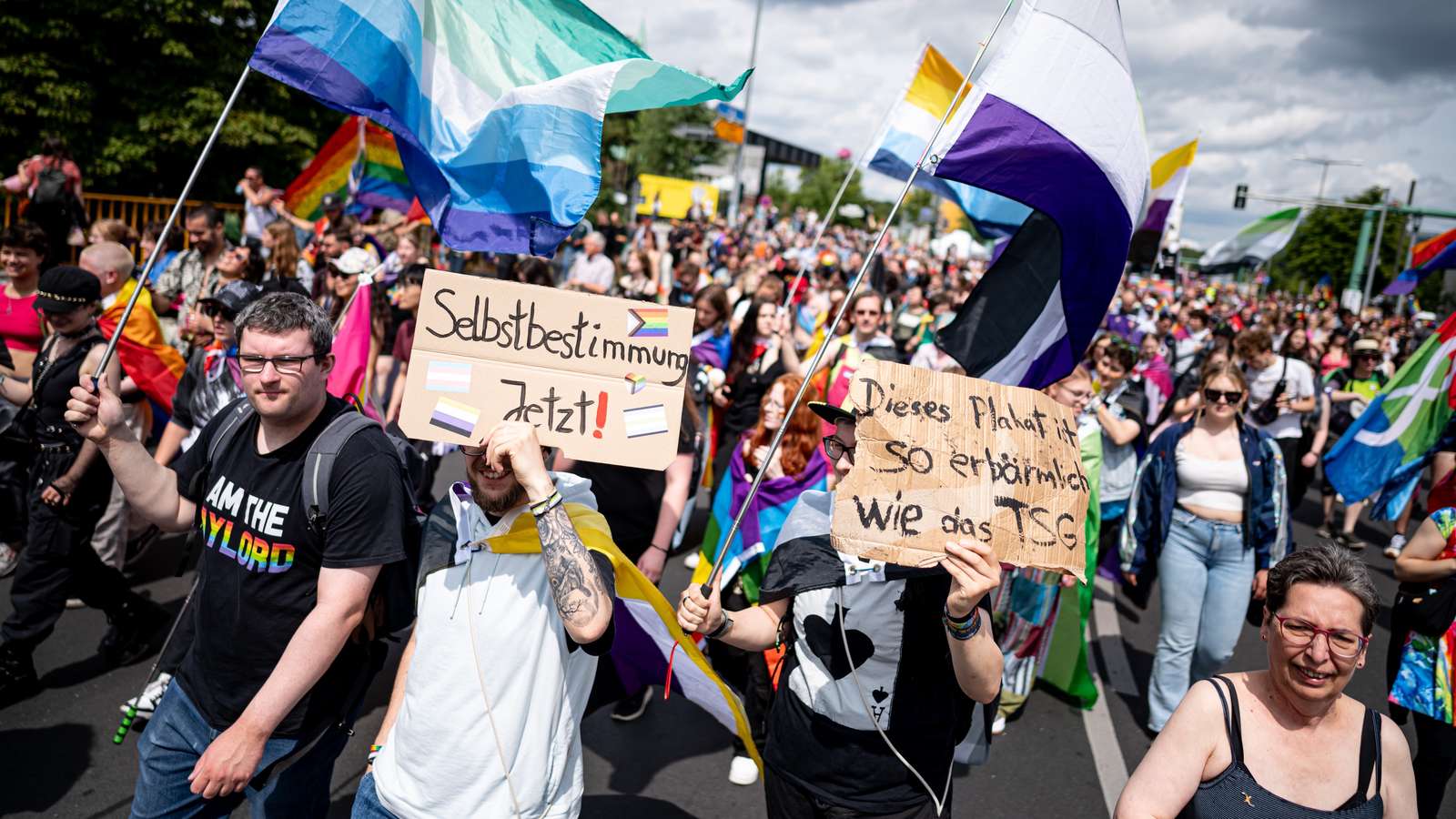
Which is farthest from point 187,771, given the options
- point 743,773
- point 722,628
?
point 743,773

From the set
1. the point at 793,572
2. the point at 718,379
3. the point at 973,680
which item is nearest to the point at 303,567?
the point at 793,572

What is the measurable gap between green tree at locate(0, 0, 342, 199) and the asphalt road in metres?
18.2

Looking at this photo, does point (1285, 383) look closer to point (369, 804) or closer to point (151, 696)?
point (369, 804)

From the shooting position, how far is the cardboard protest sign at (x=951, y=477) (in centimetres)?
217

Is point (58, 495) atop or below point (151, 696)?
atop

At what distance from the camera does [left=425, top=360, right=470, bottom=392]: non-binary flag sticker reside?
2.31 meters

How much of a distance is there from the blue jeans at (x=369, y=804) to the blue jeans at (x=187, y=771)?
256 millimetres

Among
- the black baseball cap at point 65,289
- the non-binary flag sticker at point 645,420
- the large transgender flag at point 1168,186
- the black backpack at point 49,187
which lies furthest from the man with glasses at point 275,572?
the black backpack at point 49,187

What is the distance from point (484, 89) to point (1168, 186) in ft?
20.7

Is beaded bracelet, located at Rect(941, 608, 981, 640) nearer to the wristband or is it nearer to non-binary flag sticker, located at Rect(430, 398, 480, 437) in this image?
the wristband

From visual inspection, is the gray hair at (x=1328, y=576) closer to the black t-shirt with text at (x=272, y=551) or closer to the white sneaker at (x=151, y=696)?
the black t-shirt with text at (x=272, y=551)

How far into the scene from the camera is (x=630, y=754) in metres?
4.25

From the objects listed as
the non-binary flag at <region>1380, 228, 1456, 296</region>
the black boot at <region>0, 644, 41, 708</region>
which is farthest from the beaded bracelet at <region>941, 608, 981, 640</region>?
the non-binary flag at <region>1380, 228, 1456, 296</region>

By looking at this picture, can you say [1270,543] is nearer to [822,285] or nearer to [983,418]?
[983,418]
